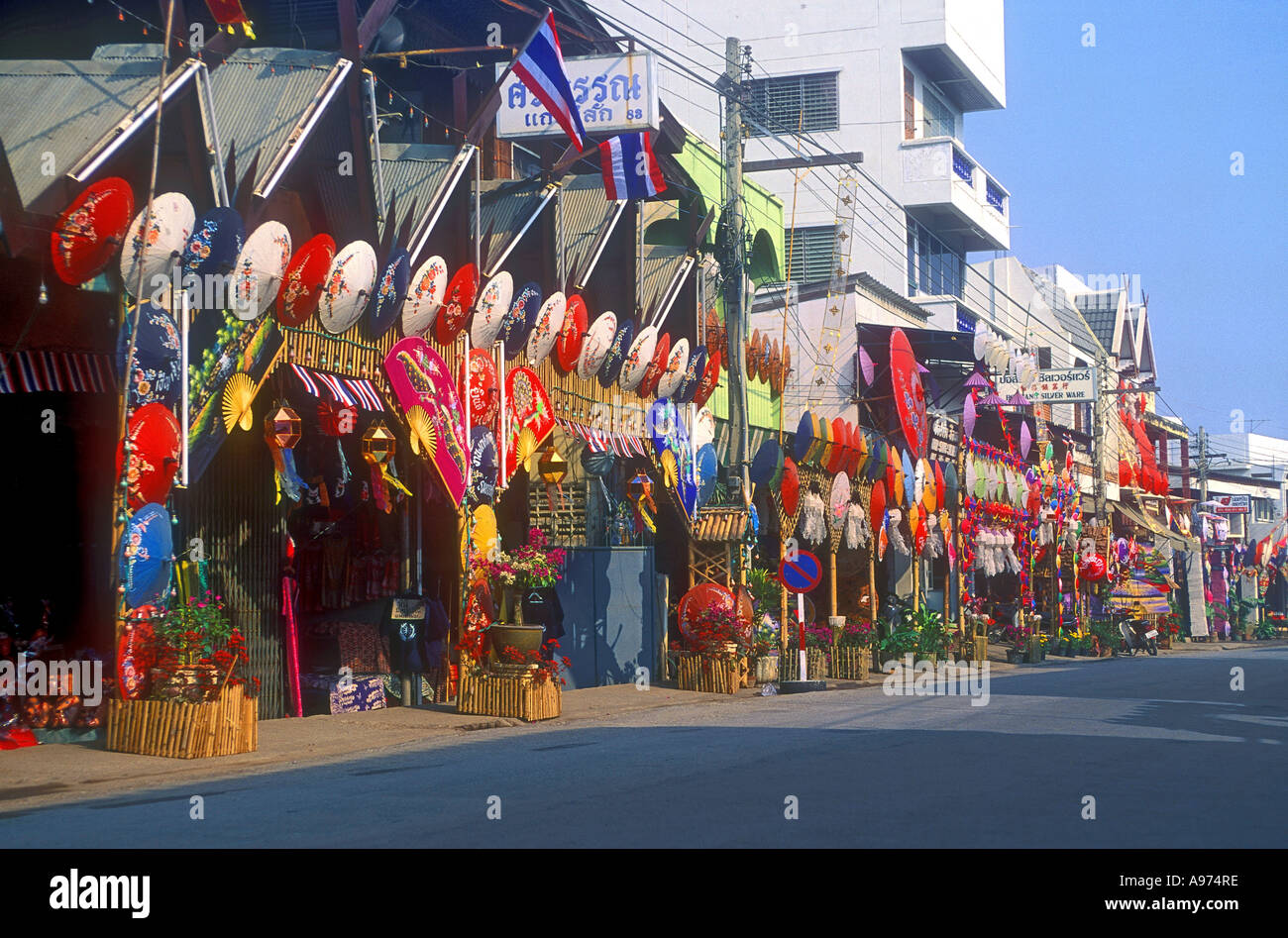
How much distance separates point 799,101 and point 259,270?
35.9 m

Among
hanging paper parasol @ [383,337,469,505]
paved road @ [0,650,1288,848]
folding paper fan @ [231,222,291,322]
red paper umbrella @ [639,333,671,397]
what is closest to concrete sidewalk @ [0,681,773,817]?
paved road @ [0,650,1288,848]

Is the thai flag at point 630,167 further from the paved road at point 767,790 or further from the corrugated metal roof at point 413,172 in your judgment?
the paved road at point 767,790

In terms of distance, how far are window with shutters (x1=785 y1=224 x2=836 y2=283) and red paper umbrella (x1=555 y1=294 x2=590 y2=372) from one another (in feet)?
72.1

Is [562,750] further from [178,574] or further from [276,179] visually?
[276,179]

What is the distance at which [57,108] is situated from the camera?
15375 millimetres

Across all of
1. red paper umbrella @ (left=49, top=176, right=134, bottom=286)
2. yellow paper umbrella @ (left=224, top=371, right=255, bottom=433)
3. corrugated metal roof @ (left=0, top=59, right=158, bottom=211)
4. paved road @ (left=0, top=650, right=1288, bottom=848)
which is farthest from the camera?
yellow paper umbrella @ (left=224, top=371, right=255, bottom=433)

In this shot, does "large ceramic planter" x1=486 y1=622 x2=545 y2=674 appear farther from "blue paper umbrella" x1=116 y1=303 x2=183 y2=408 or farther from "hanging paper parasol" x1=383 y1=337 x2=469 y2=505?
"blue paper umbrella" x1=116 y1=303 x2=183 y2=408

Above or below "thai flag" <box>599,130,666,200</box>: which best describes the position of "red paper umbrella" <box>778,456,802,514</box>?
below

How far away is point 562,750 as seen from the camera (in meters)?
14.3

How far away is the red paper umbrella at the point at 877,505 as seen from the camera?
3148 cm

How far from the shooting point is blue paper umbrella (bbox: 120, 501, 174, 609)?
14.5 meters

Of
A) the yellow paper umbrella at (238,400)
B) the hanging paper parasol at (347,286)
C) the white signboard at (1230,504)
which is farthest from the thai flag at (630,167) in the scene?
the white signboard at (1230,504)
